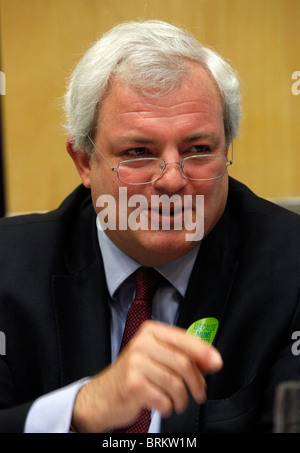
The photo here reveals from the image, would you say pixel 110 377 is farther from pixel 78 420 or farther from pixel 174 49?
pixel 174 49

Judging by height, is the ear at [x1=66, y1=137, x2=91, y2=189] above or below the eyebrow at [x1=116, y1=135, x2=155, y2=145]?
below

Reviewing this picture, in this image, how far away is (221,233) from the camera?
1.53 meters

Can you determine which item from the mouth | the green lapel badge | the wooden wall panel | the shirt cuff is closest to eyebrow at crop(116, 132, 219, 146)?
the mouth

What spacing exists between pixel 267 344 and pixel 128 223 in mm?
387

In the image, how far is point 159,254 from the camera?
4.56 ft

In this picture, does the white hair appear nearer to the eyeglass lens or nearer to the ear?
the ear

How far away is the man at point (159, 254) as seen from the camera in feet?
4.41

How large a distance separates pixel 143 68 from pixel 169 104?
10 cm

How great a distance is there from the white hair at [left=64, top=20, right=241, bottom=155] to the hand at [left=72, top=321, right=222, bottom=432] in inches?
22.9

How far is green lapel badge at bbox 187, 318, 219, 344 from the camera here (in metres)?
1.41

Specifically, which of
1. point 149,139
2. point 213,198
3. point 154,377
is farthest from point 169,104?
point 154,377

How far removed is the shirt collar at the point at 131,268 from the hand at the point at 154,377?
43cm

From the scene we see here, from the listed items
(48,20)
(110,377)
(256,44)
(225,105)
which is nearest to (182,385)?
(110,377)

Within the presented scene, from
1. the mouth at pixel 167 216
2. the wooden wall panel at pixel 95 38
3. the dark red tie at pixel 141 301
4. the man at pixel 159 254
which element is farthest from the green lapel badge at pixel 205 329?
the wooden wall panel at pixel 95 38
